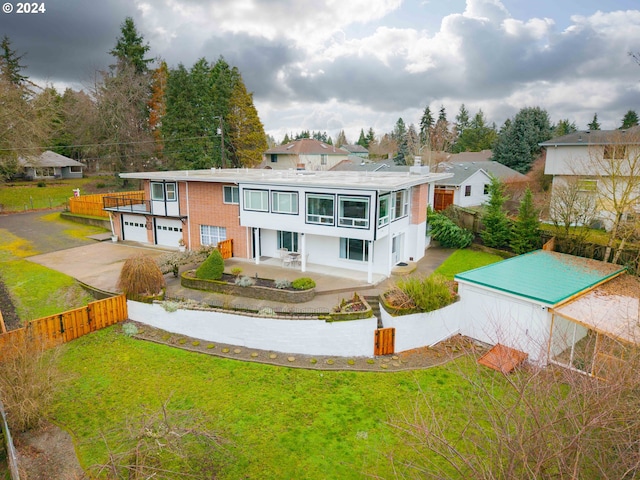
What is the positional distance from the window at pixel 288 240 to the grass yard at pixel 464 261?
7560 mm

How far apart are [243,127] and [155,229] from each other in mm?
26045

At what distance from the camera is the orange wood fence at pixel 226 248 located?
23531mm

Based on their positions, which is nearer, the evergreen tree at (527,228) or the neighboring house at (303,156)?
the evergreen tree at (527,228)

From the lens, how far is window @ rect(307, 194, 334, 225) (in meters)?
20.2

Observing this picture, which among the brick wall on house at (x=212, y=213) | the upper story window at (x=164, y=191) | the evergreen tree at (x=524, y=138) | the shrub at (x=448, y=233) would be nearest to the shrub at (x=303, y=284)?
the brick wall on house at (x=212, y=213)

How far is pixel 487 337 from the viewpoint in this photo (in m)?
16.1

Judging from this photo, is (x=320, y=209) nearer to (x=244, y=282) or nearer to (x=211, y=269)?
(x=244, y=282)

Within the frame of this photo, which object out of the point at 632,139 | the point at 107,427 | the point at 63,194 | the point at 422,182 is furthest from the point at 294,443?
the point at 63,194

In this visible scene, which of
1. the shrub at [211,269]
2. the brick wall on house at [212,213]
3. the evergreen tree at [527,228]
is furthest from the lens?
the brick wall on house at [212,213]

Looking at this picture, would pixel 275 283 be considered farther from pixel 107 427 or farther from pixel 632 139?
pixel 632 139

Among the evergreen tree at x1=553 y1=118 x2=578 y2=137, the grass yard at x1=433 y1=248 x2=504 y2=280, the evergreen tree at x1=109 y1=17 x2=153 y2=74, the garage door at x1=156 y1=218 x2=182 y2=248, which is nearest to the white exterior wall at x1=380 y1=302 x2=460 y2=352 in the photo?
the grass yard at x1=433 y1=248 x2=504 y2=280

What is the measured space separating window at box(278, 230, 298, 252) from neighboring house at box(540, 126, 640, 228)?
1429cm

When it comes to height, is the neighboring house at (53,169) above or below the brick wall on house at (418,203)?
above

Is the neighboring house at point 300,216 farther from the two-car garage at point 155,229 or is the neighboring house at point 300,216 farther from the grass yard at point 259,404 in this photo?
the grass yard at point 259,404
